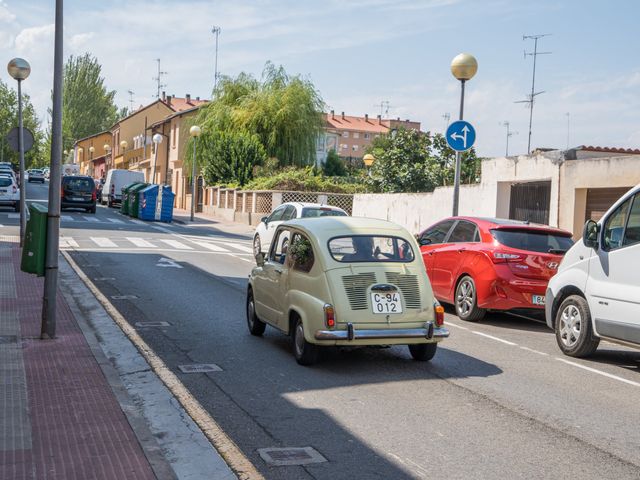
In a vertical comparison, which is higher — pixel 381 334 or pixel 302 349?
pixel 381 334

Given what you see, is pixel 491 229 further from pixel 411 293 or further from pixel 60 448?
pixel 60 448

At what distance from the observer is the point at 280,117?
49938 millimetres

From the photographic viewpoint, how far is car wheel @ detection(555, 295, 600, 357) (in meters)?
9.52

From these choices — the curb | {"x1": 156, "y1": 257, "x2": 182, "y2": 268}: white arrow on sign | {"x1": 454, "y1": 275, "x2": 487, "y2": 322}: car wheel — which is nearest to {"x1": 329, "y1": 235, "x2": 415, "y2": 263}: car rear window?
the curb

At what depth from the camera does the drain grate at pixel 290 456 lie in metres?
5.55

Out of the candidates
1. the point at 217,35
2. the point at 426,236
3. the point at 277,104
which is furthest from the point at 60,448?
the point at 217,35

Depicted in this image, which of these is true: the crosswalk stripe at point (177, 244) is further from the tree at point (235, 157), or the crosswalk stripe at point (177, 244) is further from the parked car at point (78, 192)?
the tree at point (235, 157)

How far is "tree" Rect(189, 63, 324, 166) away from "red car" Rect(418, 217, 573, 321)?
37382 millimetres

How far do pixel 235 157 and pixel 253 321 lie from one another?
38.7 meters

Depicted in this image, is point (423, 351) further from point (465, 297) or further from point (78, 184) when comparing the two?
point (78, 184)

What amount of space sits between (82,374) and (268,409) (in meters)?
1.94

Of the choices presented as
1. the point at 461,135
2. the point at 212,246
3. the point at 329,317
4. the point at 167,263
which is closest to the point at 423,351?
→ the point at 329,317

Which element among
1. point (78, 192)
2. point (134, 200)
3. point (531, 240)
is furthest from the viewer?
point (78, 192)

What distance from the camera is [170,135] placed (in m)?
71.2
